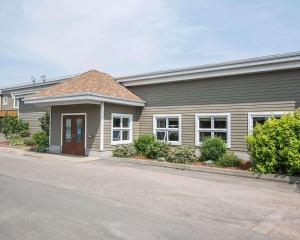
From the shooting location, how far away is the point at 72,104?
1734 cm

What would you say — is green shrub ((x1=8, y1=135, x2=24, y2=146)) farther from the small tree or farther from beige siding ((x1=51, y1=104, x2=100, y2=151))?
beige siding ((x1=51, y1=104, x2=100, y2=151))

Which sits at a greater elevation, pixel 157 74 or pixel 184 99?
pixel 157 74

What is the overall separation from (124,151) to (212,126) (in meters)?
4.78

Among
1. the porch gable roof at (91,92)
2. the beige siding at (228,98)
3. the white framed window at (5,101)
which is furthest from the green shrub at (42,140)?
the white framed window at (5,101)

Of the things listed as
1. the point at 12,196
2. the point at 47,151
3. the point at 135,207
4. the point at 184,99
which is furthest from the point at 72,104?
the point at 135,207

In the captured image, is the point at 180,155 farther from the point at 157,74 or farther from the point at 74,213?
the point at 74,213

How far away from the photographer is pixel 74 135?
1734 cm

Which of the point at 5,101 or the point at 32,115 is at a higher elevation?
the point at 5,101

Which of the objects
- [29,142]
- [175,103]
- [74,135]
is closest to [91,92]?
[74,135]

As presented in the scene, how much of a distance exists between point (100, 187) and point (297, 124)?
23.7 ft

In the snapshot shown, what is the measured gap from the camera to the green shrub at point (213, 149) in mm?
14078

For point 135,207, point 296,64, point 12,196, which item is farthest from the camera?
point 296,64

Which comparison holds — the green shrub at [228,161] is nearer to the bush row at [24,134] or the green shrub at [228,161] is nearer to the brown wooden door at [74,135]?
the brown wooden door at [74,135]

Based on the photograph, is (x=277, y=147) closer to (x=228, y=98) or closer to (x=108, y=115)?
(x=228, y=98)
